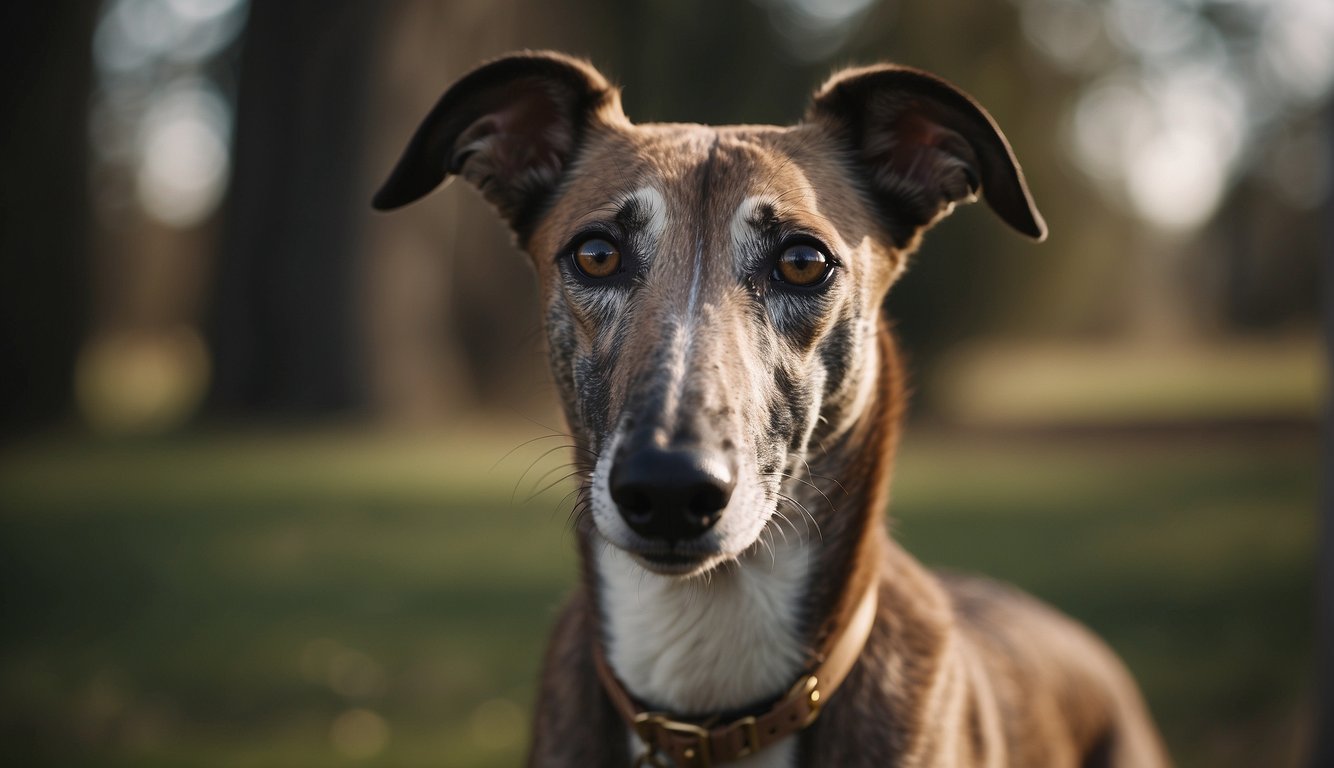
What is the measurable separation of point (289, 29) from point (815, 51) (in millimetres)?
7621

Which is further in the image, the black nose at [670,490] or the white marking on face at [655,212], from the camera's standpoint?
the white marking on face at [655,212]

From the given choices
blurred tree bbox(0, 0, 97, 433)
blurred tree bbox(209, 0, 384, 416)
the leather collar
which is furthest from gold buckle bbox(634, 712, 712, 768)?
blurred tree bbox(0, 0, 97, 433)

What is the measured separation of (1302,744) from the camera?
505 centimetres

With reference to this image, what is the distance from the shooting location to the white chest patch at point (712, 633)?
112 inches

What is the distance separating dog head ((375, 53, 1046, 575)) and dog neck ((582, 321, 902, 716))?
0.46 ft

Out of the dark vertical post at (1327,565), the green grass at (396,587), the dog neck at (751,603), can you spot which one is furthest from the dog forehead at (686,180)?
the dark vertical post at (1327,565)

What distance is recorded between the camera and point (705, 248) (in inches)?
114

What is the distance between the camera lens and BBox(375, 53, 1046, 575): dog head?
2.44 meters

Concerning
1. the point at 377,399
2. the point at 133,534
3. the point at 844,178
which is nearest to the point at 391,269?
the point at 377,399

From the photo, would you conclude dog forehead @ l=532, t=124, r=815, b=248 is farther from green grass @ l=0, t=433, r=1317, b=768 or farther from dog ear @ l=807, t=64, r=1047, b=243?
green grass @ l=0, t=433, r=1317, b=768

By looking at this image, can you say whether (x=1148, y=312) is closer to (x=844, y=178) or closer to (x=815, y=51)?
(x=815, y=51)

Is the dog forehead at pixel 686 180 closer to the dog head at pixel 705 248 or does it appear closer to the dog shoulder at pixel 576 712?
the dog head at pixel 705 248

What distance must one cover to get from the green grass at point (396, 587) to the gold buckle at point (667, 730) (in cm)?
139

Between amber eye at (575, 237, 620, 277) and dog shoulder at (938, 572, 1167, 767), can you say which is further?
dog shoulder at (938, 572, 1167, 767)
